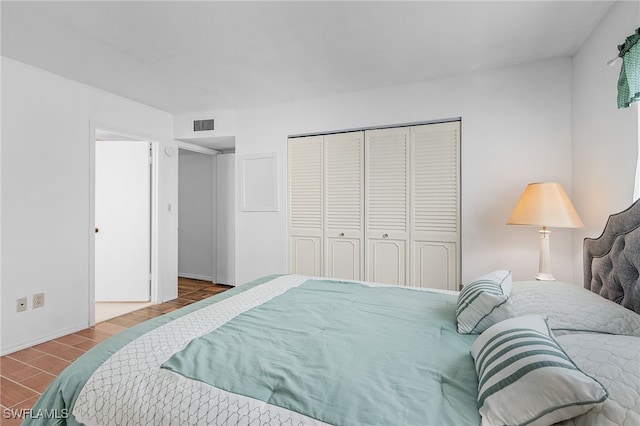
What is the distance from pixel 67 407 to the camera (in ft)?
3.54

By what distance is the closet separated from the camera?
10.2 ft

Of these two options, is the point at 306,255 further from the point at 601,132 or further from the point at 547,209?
the point at 601,132

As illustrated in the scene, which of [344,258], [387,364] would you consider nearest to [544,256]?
[344,258]

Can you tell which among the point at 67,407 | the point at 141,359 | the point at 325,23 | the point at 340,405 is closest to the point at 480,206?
the point at 325,23

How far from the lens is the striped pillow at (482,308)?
53.7 inches

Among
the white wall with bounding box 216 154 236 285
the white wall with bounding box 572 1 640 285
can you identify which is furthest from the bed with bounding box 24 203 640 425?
the white wall with bounding box 216 154 236 285

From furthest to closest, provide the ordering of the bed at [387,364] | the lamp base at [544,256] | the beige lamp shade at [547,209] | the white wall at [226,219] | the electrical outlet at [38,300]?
the white wall at [226,219], the electrical outlet at [38,300], the lamp base at [544,256], the beige lamp shade at [547,209], the bed at [387,364]

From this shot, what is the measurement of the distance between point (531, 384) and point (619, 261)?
1.21m

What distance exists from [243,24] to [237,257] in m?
2.76

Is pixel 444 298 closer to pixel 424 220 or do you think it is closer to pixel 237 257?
pixel 424 220

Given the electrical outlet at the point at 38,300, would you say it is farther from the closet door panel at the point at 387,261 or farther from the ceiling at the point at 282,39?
the closet door panel at the point at 387,261

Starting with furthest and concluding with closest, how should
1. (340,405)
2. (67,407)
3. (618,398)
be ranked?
(67,407)
(340,405)
(618,398)

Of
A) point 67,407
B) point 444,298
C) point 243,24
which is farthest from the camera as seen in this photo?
point 243,24

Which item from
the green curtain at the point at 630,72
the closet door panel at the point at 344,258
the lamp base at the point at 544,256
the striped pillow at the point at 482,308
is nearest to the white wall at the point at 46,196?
the closet door panel at the point at 344,258
